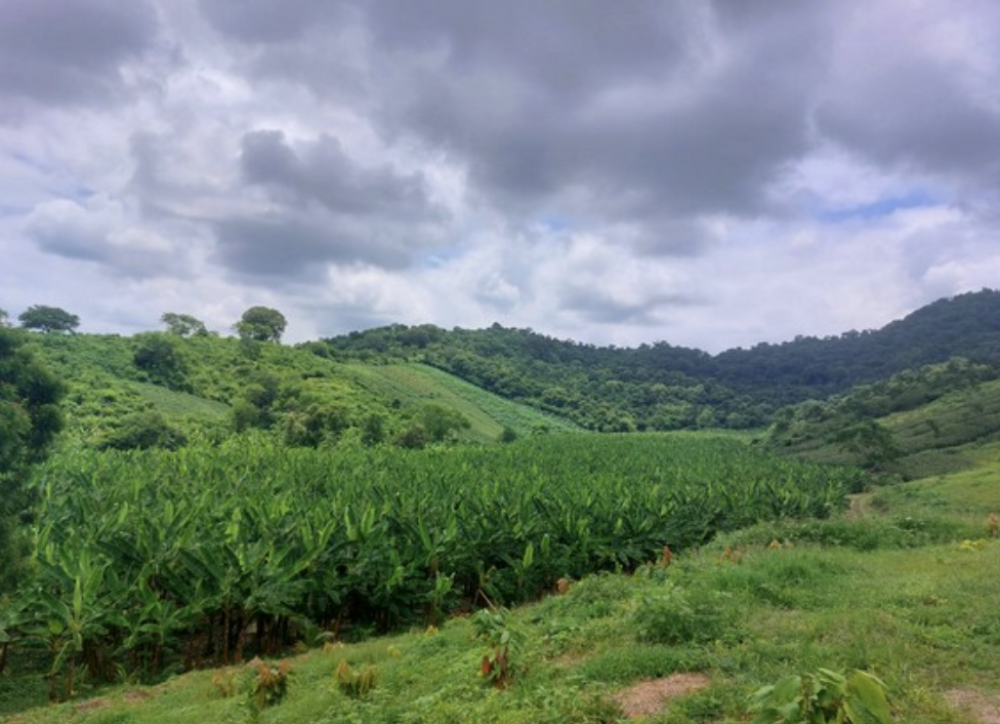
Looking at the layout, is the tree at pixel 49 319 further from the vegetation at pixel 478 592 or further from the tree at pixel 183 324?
the vegetation at pixel 478 592

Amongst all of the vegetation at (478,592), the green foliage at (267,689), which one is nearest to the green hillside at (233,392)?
the vegetation at (478,592)

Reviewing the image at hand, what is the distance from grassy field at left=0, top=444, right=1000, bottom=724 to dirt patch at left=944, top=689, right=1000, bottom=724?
17 mm

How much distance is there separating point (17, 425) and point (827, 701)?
37.2 feet

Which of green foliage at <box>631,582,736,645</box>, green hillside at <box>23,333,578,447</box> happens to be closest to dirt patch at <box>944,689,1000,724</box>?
green foliage at <box>631,582,736,645</box>

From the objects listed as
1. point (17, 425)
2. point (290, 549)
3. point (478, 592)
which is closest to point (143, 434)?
point (478, 592)

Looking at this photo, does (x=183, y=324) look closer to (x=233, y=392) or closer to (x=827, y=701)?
A: (x=233, y=392)

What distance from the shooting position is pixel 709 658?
6.79 meters

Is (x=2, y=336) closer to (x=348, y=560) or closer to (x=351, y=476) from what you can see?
(x=348, y=560)

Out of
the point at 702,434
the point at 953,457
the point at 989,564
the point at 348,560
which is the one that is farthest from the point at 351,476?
the point at 702,434

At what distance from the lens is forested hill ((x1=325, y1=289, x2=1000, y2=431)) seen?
112 meters

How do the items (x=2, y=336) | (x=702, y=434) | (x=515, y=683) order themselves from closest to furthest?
(x=515, y=683), (x=2, y=336), (x=702, y=434)

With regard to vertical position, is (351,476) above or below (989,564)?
above

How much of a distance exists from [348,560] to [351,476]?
13.4m

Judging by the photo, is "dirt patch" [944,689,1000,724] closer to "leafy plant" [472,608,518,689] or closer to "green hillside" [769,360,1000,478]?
"leafy plant" [472,608,518,689]
